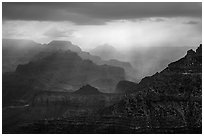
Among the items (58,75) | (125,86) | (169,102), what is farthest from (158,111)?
(58,75)

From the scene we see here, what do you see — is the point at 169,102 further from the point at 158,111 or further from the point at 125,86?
the point at 125,86

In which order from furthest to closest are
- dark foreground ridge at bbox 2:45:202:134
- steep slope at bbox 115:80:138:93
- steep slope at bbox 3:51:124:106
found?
steep slope at bbox 3:51:124:106 → steep slope at bbox 115:80:138:93 → dark foreground ridge at bbox 2:45:202:134

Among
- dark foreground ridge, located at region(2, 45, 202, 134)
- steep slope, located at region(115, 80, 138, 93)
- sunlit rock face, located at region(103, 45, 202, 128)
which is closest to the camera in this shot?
dark foreground ridge, located at region(2, 45, 202, 134)

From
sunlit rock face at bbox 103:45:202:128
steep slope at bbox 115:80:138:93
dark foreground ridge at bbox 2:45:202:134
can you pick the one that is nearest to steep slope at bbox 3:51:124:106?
steep slope at bbox 115:80:138:93

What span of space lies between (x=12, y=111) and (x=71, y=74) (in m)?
60.5

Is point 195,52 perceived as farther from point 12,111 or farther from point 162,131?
point 12,111

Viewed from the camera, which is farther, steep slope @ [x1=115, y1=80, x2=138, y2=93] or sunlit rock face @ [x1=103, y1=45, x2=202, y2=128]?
steep slope @ [x1=115, y1=80, x2=138, y2=93]

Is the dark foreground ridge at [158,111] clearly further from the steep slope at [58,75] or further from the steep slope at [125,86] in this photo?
the steep slope at [58,75]

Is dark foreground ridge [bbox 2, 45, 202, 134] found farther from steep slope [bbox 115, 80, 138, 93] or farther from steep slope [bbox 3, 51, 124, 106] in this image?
steep slope [bbox 3, 51, 124, 106]

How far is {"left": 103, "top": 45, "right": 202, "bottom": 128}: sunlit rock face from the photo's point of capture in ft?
201

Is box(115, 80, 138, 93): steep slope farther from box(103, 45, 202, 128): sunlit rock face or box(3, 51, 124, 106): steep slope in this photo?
box(103, 45, 202, 128): sunlit rock face

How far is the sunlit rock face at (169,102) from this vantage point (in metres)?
61.3

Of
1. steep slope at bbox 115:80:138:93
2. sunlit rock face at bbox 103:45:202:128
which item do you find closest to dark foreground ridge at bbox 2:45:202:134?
sunlit rock face at bbox 103:45:202:128

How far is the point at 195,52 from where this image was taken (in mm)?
70812
